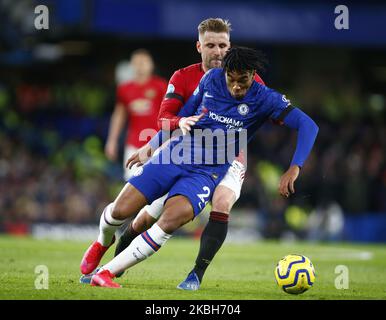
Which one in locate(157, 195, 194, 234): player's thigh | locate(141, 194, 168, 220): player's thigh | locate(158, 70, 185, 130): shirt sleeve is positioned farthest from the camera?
locate(141, 194, 168, 220): player's thigh

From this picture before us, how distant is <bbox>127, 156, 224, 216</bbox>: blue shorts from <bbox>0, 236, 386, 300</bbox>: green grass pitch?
0.77 m

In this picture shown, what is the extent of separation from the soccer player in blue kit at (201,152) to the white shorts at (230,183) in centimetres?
6

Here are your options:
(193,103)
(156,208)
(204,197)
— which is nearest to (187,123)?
(193,103)

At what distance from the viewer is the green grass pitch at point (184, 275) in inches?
265

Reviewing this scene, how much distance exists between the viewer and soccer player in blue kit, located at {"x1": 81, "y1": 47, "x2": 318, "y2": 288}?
6.99m

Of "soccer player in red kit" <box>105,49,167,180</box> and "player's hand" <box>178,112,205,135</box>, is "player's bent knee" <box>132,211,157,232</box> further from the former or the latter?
"soccer player in red kit" <box>105,49,167,180</box>

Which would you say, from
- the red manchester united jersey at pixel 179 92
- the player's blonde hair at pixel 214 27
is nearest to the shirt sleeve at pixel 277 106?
the red manchester united jersey at pixel 179 92

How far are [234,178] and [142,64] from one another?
5660 millimetres

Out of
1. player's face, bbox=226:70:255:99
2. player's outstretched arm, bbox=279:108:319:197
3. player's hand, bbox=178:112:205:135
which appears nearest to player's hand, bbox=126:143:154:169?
player's hand, bbox=178:112:205:135

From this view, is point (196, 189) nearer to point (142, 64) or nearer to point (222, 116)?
point (222, 116)

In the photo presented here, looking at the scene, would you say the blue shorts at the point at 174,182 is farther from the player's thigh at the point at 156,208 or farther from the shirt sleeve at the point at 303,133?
the shirt sleeve at the point at 303,133

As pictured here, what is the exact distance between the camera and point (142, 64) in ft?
42.0

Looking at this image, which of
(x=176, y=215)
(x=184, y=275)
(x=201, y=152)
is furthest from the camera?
(x=184, y=275)
